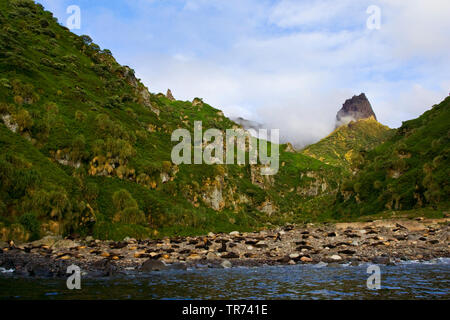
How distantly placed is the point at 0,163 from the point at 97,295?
28.0 m

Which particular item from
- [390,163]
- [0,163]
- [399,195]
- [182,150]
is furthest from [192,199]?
[390,163]

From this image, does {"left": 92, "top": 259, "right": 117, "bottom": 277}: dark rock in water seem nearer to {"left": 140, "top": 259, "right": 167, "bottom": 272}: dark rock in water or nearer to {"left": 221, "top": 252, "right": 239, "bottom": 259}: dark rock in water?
{"left": 140, "top": 259, "right": 167, "bottom": 272}: dark rock in water

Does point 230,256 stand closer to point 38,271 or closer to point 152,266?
point 152,266

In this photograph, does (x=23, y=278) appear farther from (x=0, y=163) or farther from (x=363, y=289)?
(x=0, y=163)

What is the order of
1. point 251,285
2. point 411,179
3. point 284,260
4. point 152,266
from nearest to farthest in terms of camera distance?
point 251,285 < point 152,266 < point 284,260 < point 411,179

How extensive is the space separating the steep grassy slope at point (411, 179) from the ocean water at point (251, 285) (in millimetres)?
43091

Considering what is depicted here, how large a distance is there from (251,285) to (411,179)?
213 feet

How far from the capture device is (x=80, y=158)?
160 ft

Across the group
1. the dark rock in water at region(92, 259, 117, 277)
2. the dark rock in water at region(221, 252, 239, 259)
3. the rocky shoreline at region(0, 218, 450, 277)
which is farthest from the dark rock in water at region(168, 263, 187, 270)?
the dark rock in water at region(221, 252, 239, 259)

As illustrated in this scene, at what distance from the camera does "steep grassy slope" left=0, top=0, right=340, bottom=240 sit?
114 feet

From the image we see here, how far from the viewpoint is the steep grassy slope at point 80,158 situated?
34719 millimetres

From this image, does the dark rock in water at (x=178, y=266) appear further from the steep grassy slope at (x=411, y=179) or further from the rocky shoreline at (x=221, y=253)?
the steep grassy slope at (x=411, y=179)

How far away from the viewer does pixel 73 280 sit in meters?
17.4

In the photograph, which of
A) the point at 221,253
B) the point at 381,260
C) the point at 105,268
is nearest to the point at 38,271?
the point at 105,268
